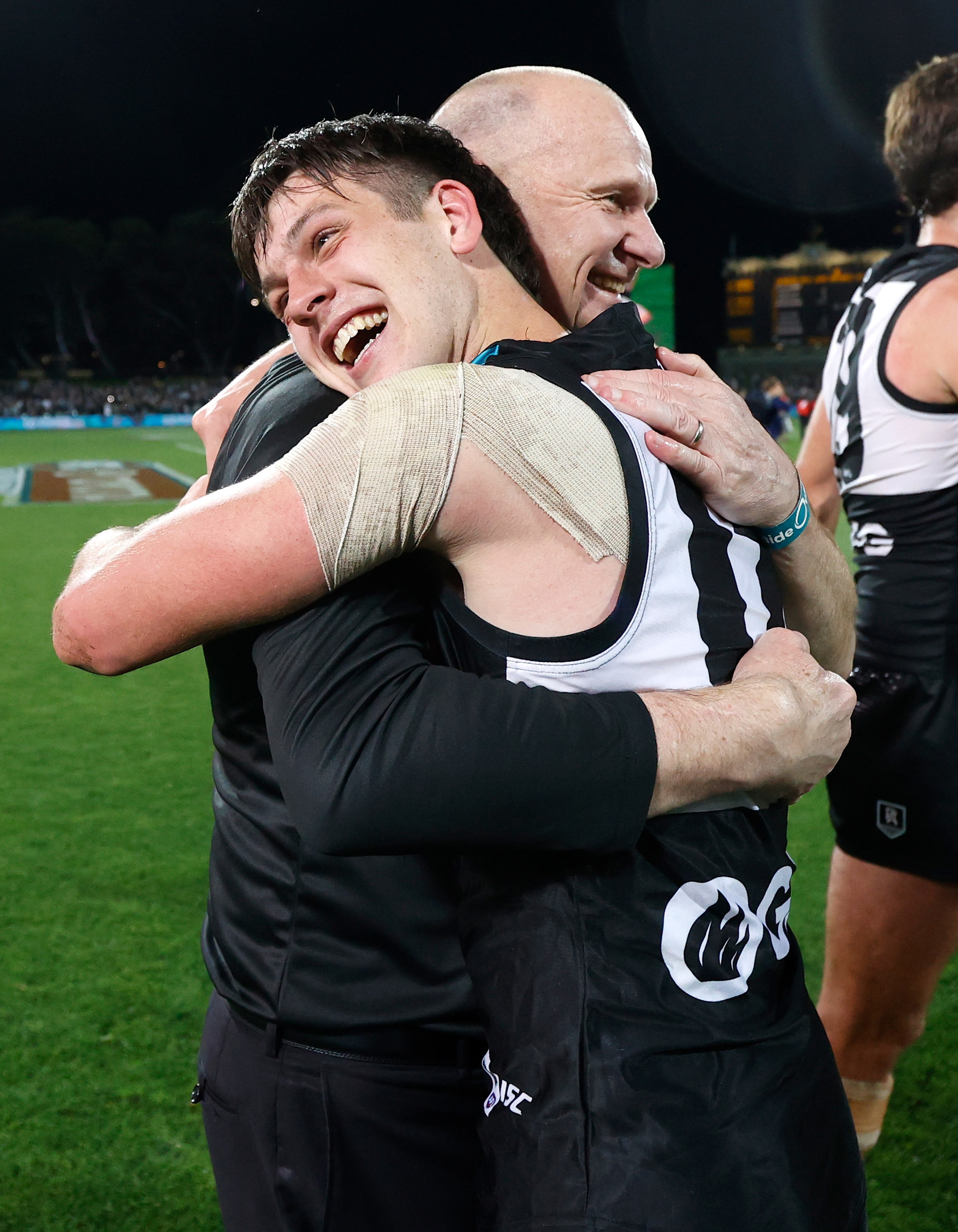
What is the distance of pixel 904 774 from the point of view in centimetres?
243

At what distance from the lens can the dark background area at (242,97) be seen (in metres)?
30.6

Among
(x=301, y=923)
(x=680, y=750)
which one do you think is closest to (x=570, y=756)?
(x=680, y=750)

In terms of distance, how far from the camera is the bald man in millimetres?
1042

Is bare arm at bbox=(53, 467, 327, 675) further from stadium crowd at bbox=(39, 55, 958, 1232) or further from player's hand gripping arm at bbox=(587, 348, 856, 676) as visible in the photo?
player's hand gripping arm at bbox=(587, 348, 856, 676)

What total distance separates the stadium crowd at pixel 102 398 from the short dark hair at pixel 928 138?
48.6m

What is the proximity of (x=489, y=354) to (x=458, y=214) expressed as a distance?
0.25 metres

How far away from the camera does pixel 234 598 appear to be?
1.06m

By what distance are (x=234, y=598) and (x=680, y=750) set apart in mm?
457

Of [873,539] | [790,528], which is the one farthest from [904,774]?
[790,528]

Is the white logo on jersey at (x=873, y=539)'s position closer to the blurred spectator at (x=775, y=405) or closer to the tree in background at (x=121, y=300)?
the blurred spectator at (x=775, y=405)

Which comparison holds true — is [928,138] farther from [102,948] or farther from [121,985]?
[102,948]

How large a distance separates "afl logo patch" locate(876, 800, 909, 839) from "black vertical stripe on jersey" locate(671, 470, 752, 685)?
1373 millimetres

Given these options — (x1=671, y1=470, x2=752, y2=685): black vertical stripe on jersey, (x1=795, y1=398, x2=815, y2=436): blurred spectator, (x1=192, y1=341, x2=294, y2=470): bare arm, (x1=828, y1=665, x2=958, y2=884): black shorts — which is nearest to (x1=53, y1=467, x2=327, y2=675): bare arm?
(x1=671, y1=470, x2=752, y2=685): black vertical stripe on jersey

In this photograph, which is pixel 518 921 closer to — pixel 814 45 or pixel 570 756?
pixel 570 756
